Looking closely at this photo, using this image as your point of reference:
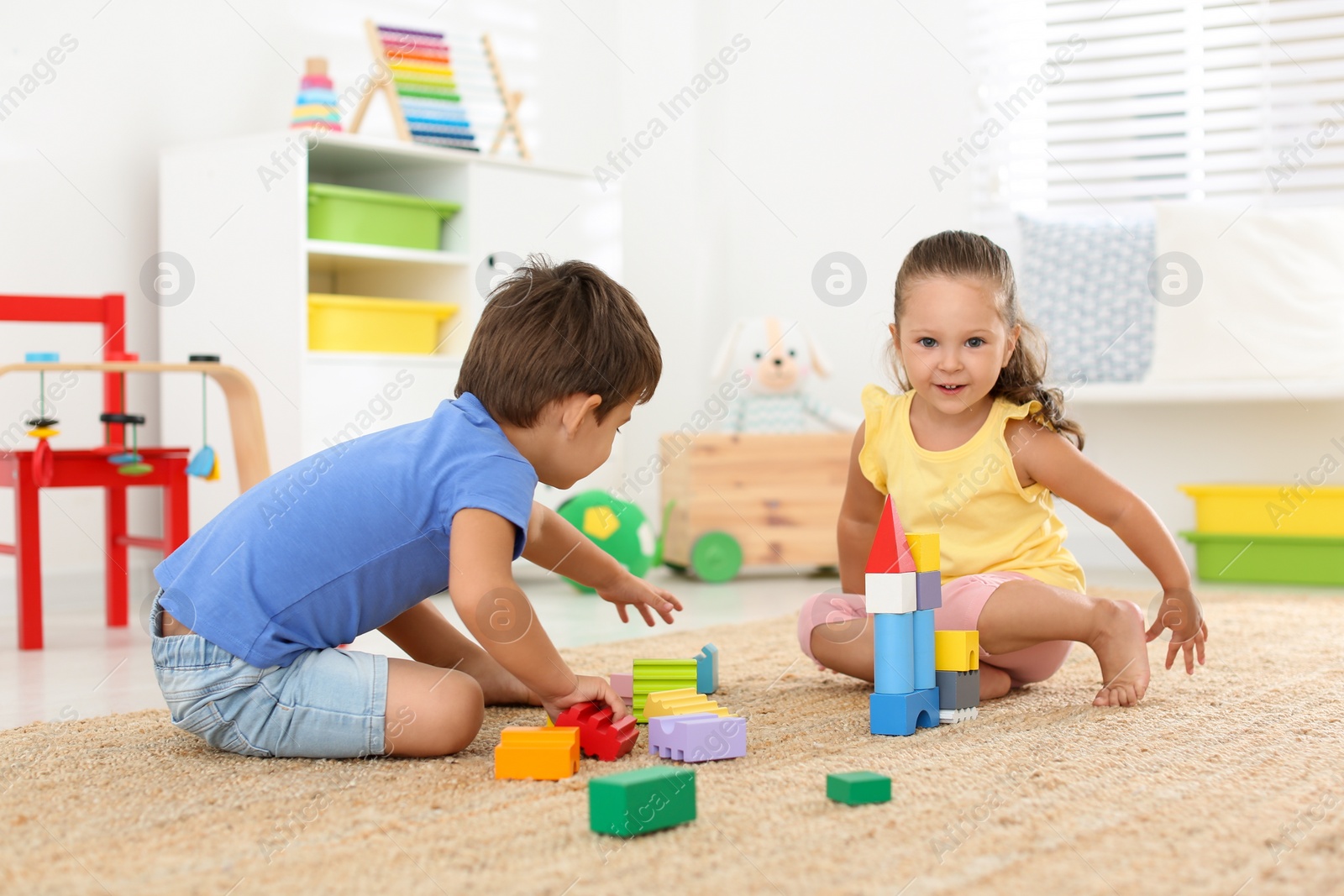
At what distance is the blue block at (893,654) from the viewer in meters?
1.03

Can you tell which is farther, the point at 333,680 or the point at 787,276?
the point at 787,276

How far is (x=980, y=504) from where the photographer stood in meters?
1.24

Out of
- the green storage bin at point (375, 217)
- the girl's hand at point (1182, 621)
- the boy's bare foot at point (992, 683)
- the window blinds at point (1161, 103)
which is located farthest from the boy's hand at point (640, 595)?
the window blinds at point (1161, 103)

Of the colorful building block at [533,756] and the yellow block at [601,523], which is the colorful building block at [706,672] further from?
the yellow block at [601,523]

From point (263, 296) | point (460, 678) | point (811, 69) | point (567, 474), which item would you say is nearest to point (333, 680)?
Answer: point (460, 678)

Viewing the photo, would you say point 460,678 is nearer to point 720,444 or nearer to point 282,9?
point 720,444

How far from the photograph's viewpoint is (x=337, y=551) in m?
0.95

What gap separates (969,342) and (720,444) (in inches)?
49.1

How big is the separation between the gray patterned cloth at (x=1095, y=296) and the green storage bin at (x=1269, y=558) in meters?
0.43

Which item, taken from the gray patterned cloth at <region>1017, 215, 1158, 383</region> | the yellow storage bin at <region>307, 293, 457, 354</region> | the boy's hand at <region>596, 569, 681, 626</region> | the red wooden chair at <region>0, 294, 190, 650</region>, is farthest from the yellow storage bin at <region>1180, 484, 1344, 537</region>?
the red wooden chair at <region>0, 294, 190, 650</region>

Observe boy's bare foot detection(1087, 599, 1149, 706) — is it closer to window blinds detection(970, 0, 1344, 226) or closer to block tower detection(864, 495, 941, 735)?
Result: block tower detection(864, 495, 941, 735)

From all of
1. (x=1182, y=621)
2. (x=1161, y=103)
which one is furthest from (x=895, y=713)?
(x=1161, y=103)

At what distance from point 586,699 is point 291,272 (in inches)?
52.2

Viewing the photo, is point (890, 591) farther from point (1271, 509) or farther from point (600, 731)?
point (1271, 509)
